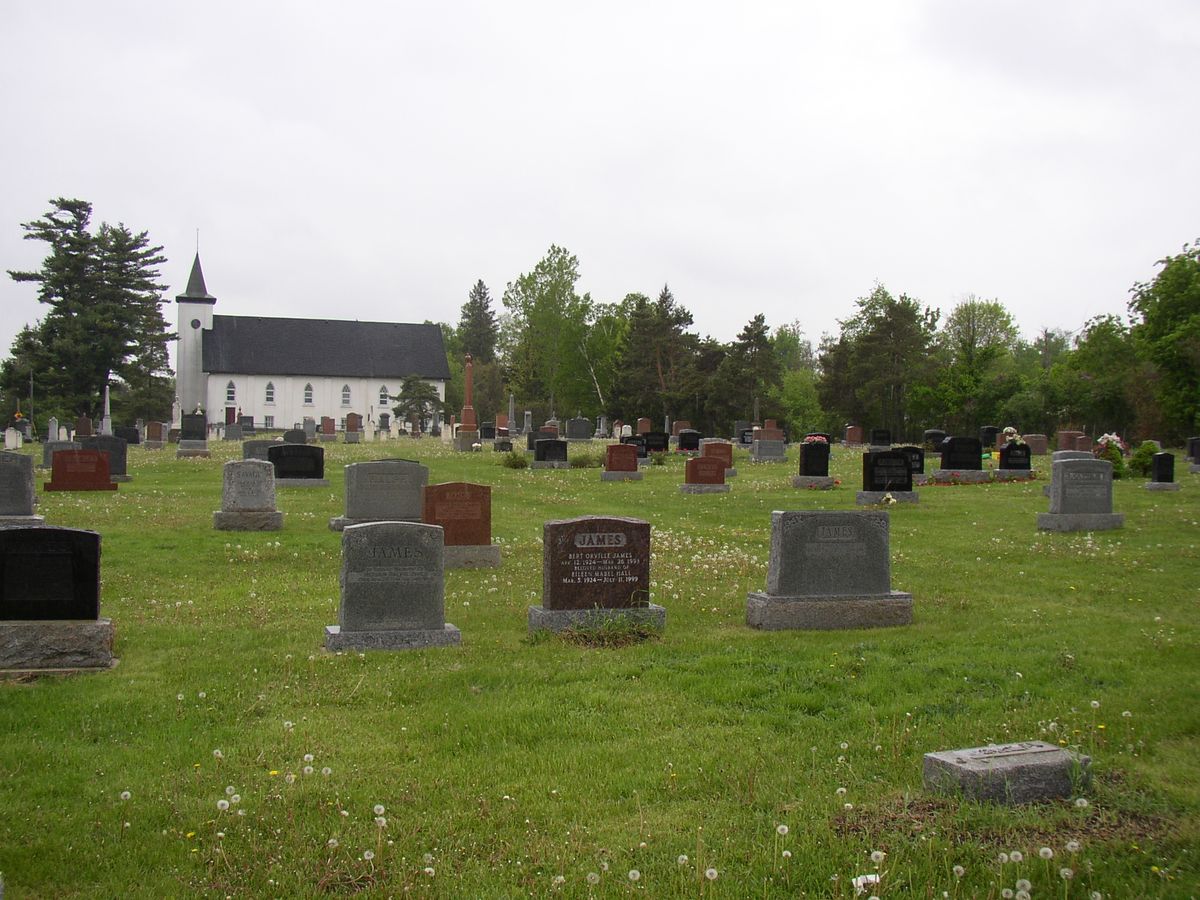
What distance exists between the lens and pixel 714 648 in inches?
352

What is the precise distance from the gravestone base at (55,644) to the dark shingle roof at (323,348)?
85239 millimetres

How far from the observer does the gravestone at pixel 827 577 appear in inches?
388

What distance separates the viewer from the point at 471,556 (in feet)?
45.7

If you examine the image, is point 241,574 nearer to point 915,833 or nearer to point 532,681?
point 532,681

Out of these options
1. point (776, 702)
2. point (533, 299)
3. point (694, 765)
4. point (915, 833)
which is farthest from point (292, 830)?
point (533, 299)

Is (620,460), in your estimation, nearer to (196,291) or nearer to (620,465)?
(620,465)

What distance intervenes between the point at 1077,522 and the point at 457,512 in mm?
9926

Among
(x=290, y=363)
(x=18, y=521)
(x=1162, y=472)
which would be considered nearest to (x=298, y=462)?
(x=18, y=521)

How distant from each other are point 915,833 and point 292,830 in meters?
2.95

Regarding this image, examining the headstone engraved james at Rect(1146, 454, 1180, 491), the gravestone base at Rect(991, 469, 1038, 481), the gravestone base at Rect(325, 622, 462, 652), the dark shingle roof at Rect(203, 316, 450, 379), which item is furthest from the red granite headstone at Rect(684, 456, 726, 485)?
the dark shingle roof at Rect(203, 316, 450, 379)

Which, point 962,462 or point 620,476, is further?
point 620,476

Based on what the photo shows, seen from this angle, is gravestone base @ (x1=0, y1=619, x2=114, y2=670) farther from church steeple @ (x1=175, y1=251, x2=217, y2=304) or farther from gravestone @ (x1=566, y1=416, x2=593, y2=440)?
church steeple @ (x1=175, y1=251, x2=217, y2=304)

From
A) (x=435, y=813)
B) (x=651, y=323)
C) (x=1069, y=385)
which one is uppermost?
(x=651, y=323)

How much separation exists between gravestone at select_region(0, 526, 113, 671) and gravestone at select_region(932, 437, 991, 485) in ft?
71.4
